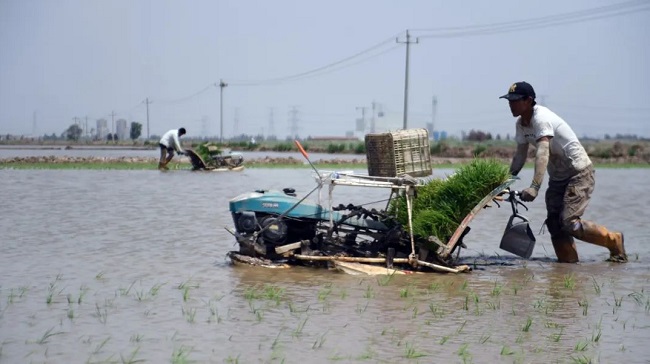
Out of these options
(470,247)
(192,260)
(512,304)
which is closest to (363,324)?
(512,304)

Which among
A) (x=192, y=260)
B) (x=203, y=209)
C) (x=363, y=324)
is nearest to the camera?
(x=363, y=324)

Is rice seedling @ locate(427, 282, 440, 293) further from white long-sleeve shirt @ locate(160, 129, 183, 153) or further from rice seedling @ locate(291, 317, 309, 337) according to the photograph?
white long-sleeve shirt @ locate(160, 129, 183, 153)

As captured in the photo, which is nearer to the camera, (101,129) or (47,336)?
(47,336)

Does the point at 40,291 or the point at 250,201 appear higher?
the point at 250,201

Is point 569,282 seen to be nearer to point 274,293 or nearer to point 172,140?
point 274,293

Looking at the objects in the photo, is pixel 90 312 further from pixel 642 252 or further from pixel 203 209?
pixel 203 209

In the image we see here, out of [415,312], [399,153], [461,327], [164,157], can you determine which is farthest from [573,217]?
[164,157]

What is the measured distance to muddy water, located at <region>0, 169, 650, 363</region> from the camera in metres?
7.27

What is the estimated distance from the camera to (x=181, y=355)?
7.05 meters

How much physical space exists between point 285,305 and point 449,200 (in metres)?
2.61

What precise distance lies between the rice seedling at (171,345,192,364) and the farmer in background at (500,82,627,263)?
14.6 feet

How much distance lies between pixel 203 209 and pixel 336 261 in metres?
8.22

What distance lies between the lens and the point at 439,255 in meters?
10.5

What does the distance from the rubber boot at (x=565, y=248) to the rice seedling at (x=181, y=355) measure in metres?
5.84
